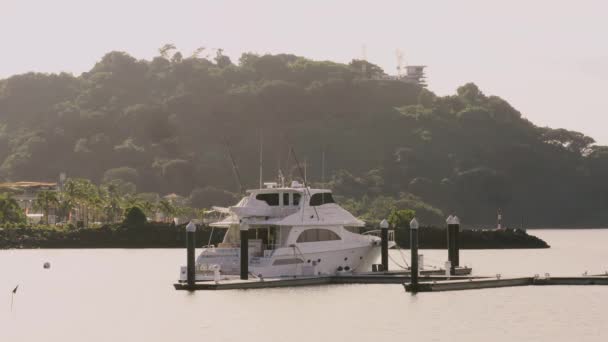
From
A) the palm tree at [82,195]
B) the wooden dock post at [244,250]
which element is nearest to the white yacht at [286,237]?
the wooden dock post at [244,250]

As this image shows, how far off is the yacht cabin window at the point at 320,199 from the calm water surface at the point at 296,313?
515 cm

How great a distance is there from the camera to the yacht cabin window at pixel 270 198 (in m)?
76.8

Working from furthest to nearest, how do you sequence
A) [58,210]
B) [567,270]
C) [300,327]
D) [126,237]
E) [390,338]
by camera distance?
1. [58,210]
2. [126,237]
3. [567,270]
4. [300,327]
5. [390,338]

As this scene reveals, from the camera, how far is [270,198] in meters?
77.0

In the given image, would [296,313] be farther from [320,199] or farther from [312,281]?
[320,199]

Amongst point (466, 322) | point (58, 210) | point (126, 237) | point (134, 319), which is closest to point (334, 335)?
point (466, 322)

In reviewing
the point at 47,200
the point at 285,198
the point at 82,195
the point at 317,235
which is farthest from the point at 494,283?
the point at 82,195

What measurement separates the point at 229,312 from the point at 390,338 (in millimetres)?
10895

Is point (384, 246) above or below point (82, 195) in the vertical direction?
below

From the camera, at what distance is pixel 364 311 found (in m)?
65.8

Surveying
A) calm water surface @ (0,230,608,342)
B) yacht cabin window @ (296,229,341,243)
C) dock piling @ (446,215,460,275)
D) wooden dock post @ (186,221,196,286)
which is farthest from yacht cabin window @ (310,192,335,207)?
wooden dock post @ (186,221,196,286)

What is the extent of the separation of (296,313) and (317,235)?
12.0 m

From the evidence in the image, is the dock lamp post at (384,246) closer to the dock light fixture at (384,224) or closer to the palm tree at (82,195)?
the dock light fixture at (384,224)

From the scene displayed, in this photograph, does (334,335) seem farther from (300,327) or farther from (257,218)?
(257,218)
